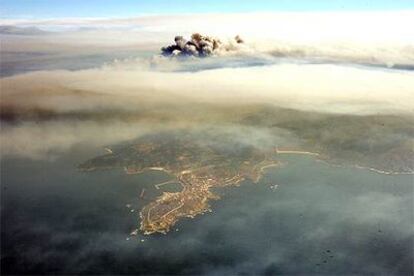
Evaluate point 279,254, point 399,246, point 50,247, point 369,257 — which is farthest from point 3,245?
point 399,246

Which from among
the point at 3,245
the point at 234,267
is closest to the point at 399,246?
the point at 234,267

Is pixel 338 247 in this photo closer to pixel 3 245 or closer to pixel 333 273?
pixel 333 273

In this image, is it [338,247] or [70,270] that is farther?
[338,247]

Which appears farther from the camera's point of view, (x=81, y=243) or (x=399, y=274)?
(x=81, y=243)

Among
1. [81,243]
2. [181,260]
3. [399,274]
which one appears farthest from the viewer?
[81,243]

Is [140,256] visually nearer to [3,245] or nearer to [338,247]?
[3,245]

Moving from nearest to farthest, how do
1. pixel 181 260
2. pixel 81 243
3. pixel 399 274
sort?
pixel 399 274 → pixel 181 260 → pixel 81 243

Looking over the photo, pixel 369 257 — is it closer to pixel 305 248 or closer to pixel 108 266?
pixel 305 248
